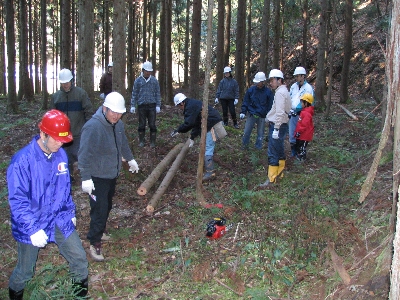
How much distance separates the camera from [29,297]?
4.04 meters

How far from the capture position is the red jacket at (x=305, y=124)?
887cm

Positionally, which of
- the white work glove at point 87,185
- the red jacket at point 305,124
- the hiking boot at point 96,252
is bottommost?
the hiking boot at point 96,252

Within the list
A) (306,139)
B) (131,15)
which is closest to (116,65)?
(306,139)

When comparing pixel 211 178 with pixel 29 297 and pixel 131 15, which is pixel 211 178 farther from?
pixel 131 15

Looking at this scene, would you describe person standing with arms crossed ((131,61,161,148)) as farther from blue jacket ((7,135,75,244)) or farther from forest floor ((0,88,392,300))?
blue jacket ((7,135,75,244))

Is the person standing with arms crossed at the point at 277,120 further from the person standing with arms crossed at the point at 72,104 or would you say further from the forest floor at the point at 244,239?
the person standing with arms crossed at the point at 72,104

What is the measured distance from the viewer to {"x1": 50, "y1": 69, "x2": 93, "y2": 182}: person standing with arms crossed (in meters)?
7.38

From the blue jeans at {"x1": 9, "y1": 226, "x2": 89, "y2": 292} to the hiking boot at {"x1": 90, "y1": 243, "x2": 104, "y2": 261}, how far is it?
53.0 inches

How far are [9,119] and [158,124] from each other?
6.91 m

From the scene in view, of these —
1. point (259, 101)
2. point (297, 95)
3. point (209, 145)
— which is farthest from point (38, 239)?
point (259, 101)

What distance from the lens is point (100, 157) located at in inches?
206

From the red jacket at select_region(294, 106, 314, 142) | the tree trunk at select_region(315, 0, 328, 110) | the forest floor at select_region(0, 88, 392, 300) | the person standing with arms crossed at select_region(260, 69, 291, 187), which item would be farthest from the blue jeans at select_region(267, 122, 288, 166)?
the tree trunk at select_region(315, 0, 328, 110)

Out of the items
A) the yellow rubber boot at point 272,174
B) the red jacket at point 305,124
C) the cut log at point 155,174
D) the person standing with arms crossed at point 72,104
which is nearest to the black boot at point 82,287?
the cut log at point 155,174

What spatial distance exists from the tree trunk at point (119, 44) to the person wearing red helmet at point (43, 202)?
4.50 m
